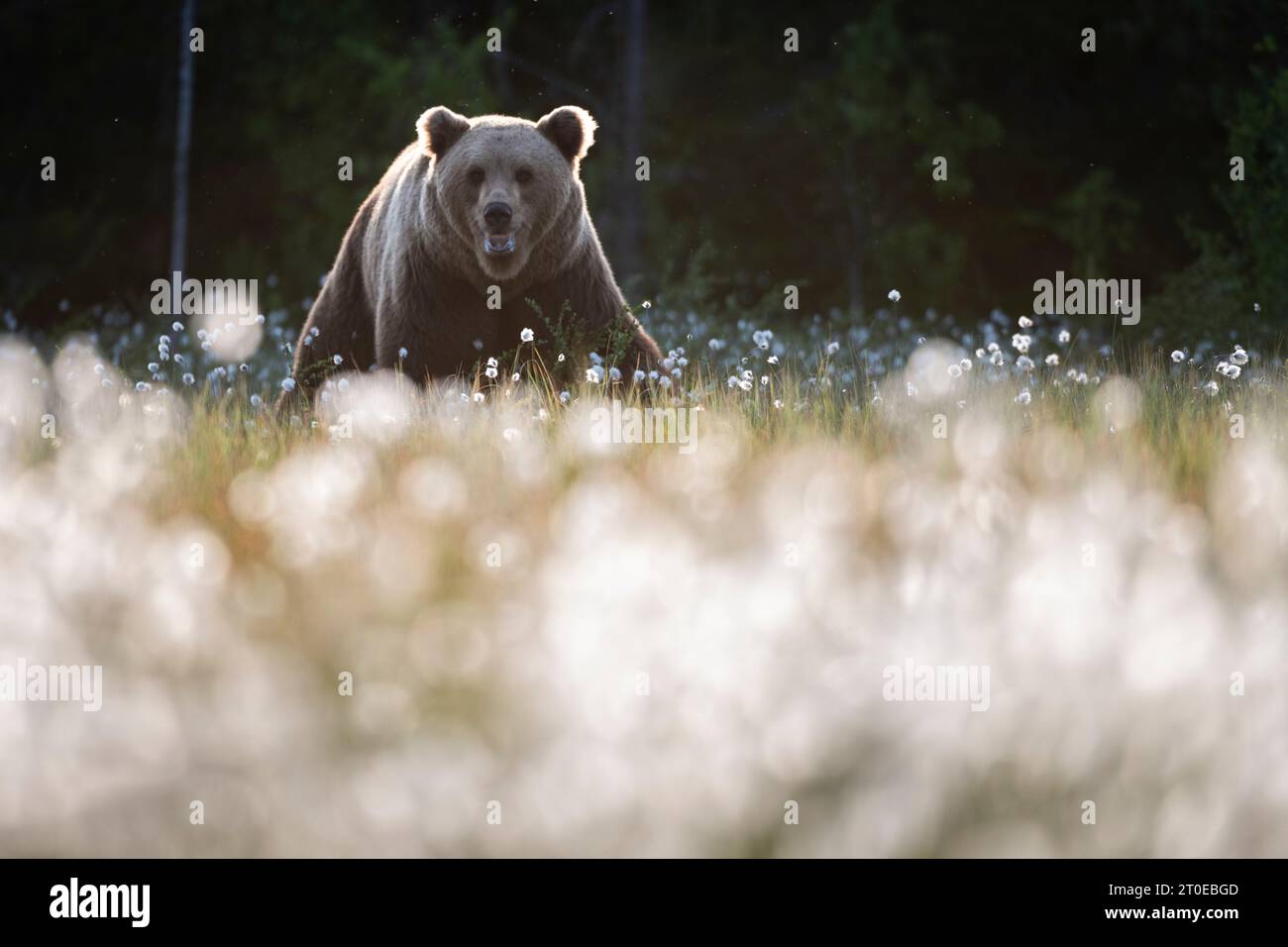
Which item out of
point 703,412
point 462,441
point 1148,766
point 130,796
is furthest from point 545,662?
point 703,412

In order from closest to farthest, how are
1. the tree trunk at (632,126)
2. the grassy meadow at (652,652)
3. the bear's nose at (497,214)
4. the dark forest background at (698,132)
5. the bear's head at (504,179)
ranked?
the grassy meadow at (652,652) < the bear's nose at (497,214) < the bear's head at (504,179) < the tree trunk at (632,126) < the dark forest background at (698,132)

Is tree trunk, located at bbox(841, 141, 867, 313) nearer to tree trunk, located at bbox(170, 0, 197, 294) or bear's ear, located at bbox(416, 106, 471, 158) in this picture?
tree trunk, located at bbox(170, 0, 197, 294)

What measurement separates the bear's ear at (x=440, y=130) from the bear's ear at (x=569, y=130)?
394 millimetres

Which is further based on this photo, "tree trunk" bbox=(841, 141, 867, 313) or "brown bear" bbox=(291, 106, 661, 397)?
"tree trunk" bbox=(841, 141, 867, 313)

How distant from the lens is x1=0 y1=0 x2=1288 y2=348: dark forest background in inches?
628

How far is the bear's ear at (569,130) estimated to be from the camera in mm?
7094

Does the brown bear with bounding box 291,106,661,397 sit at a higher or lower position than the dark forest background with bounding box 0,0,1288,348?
lower

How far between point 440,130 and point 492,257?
798mm

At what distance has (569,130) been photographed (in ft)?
23.5

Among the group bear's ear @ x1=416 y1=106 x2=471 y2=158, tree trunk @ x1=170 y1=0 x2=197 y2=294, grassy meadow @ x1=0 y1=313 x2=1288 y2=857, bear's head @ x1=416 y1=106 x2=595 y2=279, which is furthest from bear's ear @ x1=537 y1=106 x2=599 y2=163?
tree trunk @ x1=170 y1=0 x2=197 y2=294

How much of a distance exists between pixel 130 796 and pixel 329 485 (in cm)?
142

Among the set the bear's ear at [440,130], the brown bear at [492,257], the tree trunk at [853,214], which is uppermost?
the tree trunk at [853,214]

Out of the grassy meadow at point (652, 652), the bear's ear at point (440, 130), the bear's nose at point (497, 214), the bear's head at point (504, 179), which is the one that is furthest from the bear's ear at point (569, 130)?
the grassy meadow at point (652, 652)

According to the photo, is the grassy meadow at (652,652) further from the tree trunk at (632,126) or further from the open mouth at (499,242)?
the tree trunk at (632,126)
